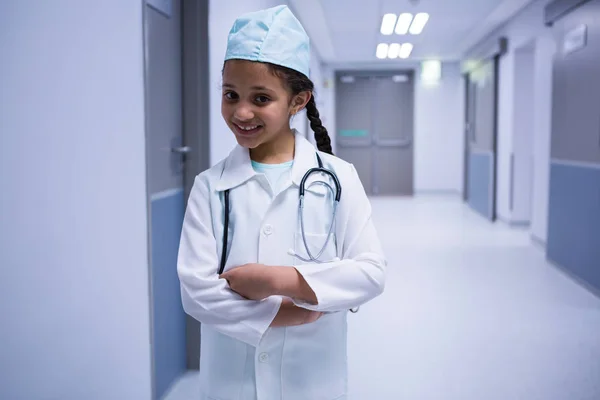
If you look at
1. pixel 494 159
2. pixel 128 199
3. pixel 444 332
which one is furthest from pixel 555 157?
pixel 128 199

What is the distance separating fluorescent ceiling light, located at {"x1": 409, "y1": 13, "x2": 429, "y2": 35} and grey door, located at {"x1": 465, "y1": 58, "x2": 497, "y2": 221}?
46.3 inches

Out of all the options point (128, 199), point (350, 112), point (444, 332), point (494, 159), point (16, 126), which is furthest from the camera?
point (350, 112)

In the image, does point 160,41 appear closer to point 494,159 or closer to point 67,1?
point 67,1

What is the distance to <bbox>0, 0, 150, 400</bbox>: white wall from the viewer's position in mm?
1630

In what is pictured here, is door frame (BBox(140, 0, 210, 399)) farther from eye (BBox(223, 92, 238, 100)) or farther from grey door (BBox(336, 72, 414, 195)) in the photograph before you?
grey door (BBox(336, 72, 414, 195))

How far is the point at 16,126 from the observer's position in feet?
5.34

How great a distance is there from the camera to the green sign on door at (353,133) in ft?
40.4

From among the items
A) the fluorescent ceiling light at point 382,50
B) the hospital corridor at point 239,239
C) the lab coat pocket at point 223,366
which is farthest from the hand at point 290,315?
the fluorescent ceiling light at point 382,50

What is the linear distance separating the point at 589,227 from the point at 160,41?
3609mm

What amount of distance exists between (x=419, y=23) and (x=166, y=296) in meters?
6.09

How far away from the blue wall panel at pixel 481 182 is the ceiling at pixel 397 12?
1.83m

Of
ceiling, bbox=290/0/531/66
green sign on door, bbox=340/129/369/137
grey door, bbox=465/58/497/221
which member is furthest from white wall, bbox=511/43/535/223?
green sign on door, bbox=340/129/369/137

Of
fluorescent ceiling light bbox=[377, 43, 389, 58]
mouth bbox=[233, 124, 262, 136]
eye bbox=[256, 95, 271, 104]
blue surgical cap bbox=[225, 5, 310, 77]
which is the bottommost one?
mouth bbox=[233, 124, 262, 136]

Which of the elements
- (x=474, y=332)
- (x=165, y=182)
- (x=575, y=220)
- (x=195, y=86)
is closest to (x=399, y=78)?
(x=575, y=220)
